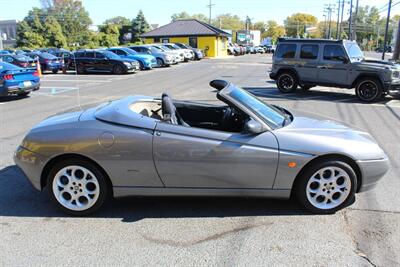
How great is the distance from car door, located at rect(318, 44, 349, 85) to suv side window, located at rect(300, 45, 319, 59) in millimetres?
285

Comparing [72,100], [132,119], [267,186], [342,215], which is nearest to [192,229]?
[267,186]

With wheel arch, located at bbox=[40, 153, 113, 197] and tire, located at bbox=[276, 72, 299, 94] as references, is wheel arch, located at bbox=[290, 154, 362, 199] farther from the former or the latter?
tire, located at bbox=[276, 72, 299, 94]

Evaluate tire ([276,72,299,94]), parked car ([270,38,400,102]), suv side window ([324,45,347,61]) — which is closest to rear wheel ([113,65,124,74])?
parked car ([270,38,400,102])

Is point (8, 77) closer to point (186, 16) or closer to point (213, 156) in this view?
point (213, 156)

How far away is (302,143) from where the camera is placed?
3873 mm

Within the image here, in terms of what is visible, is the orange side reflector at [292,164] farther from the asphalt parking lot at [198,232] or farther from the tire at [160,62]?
the tire at [160,62]

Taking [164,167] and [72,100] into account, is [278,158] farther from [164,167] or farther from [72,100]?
[72,100]

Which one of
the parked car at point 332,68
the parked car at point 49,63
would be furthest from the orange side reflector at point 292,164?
the parked car at point 49,63

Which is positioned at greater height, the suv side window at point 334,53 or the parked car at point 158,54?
the suv side window at point 334,53

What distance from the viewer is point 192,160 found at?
383 cm

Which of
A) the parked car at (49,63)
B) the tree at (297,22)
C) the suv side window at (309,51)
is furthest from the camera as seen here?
the tree at (297,22)

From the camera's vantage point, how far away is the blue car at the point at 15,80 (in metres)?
12.6

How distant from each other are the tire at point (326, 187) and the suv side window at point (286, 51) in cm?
1052

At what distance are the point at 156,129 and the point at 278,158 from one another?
49.7 inches
